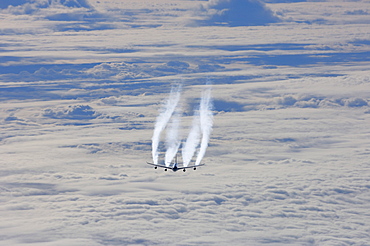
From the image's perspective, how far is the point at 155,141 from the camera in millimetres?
190375

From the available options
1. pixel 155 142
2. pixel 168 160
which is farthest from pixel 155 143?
pixel 168 160

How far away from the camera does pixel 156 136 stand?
19775cm

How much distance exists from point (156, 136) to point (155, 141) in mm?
7498

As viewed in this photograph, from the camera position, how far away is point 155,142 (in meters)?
189

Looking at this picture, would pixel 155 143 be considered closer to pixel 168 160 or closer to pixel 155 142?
pixel 155 142

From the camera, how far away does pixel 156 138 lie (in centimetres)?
19425

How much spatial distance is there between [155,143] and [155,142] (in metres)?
0.69

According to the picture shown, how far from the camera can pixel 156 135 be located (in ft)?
652

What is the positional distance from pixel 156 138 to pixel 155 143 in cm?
567

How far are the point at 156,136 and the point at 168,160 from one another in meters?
8.66

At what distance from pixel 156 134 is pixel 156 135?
1164mm

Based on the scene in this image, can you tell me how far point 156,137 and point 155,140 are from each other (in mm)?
5309

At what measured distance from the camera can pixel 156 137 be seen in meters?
196

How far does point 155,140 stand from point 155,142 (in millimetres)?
1487
